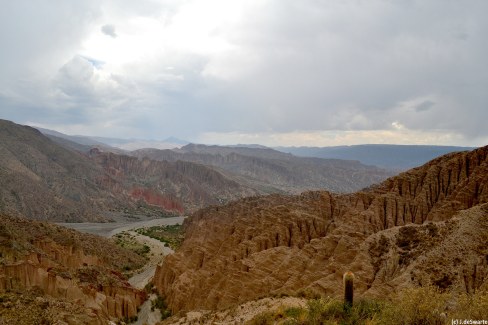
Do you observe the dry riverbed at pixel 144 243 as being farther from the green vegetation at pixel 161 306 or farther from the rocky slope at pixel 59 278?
the rocky slope at pixel 59 278

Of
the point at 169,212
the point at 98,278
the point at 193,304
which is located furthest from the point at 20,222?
the point at 169,212

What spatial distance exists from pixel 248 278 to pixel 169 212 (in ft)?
459

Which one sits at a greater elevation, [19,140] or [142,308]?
[19,140]

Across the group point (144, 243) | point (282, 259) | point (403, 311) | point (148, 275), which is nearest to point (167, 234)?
point (144, 243)

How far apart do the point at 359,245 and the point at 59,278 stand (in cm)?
2895

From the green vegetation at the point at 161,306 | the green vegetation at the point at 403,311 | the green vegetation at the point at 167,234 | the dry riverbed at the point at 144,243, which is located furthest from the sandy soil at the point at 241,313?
the green vegetation at the point at 167,234

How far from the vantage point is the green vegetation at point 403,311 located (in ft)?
59.0

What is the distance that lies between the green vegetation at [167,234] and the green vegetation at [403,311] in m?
77.2

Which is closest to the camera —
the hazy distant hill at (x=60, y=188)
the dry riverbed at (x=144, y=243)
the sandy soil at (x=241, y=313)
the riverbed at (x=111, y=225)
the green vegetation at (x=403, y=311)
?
the green vegetation at (x=403, y=311)

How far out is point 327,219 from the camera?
52531 millimetres

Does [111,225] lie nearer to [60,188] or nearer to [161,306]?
[60,188]

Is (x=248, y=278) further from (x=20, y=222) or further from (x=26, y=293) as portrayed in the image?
(x=20, y=222)

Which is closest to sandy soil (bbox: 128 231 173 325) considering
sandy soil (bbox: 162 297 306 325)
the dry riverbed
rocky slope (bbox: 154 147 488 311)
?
the dry riverbed

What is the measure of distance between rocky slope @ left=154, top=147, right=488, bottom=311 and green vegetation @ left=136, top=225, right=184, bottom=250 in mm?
42360
